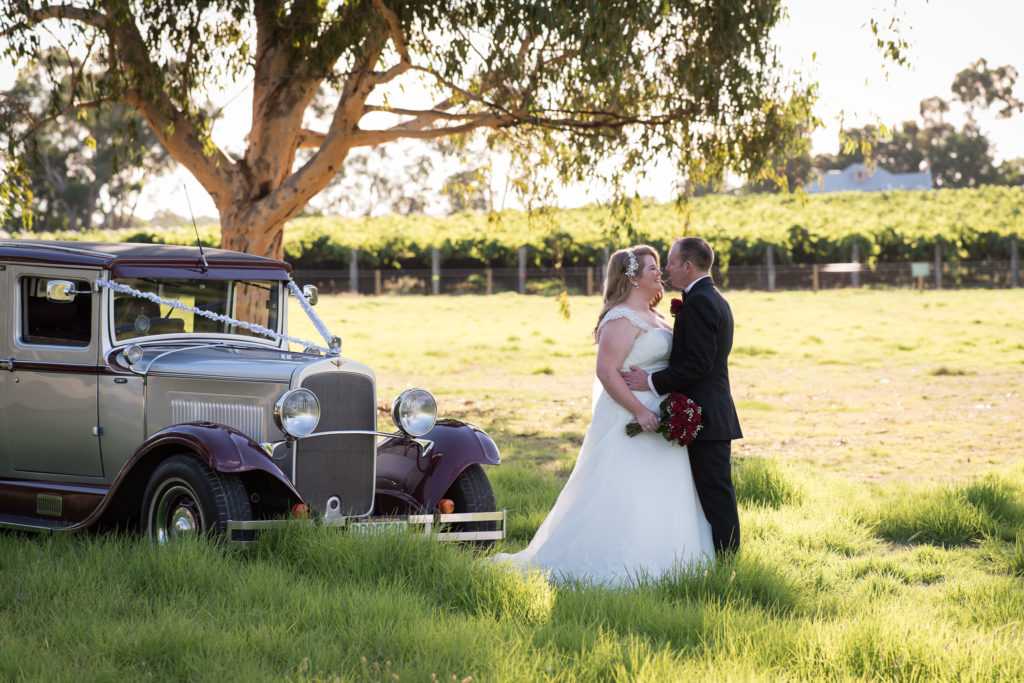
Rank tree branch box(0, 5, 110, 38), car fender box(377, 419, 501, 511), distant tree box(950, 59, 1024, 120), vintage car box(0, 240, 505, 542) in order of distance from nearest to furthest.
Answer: vintage car box(0, 240, 505, 542) → car fender box(377, 419, 501, 511) → tree branch box(0, 5, 110, 38) → distant tree box(950, 59, 1024, 120)

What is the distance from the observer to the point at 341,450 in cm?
600

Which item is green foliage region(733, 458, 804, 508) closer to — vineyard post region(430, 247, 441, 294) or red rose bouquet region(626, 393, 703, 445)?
red rose bouquet region(626, 393, 703, 445)

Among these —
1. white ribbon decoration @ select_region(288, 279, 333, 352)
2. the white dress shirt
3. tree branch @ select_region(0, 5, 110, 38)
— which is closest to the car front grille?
white ribbon decoration @ select_region(288, 279, 333, 352)

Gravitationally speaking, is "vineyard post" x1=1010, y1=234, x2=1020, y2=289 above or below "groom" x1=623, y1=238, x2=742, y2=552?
above

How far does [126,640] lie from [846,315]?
25151mm

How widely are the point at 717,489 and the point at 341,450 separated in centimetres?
224

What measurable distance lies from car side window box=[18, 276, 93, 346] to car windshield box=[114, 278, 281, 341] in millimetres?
236

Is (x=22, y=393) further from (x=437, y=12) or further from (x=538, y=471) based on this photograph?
(x=437, y=12)

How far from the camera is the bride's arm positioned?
5816mm

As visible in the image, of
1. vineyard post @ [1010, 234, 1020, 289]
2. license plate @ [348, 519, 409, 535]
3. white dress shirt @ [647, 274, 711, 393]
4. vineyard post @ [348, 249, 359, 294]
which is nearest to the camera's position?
license plate @ [348, 519, 409, 535]

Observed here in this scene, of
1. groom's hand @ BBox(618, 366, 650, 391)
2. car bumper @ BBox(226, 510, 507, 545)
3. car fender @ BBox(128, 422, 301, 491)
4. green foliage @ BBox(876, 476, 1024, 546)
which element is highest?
groom's hand @ BBox(618, 366, 650, 391)

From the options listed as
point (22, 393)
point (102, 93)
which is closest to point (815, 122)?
point (102, 93)

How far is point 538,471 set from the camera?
927cm

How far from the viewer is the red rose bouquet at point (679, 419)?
18.3 feet
